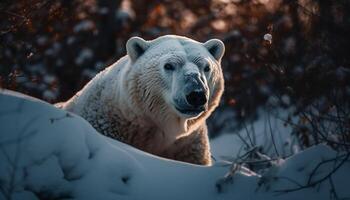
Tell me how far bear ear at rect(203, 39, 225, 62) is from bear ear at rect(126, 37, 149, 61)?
2.07ft

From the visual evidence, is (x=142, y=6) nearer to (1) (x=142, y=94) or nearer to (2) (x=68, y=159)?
(1) (x=142, y=94)

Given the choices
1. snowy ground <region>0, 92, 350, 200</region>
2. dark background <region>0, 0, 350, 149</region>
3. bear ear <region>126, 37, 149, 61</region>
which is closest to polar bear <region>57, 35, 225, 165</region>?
bear ear <region>126, 37, 149, 61</region>

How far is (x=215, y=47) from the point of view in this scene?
5.77 m

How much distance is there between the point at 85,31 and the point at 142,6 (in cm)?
233

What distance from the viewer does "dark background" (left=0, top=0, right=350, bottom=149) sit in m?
4.98

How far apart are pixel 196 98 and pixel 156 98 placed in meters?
0.64

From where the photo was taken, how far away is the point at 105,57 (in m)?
11.9

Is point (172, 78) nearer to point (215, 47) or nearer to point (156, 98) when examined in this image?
point (156, 98)

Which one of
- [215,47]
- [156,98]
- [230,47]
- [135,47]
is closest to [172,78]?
[156,98]

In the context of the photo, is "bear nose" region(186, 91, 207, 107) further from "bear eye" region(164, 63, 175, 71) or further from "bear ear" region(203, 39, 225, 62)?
"bear ear" region(203, 39, 225, 62)

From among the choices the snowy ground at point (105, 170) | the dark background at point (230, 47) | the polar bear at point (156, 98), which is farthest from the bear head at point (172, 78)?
the snowy ground at point (105, 170)

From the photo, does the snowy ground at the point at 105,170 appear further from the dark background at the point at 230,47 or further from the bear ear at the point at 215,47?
the bear ear at the point at 215,47

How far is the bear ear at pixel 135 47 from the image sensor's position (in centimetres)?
553

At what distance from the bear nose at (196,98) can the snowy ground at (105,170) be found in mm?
856
